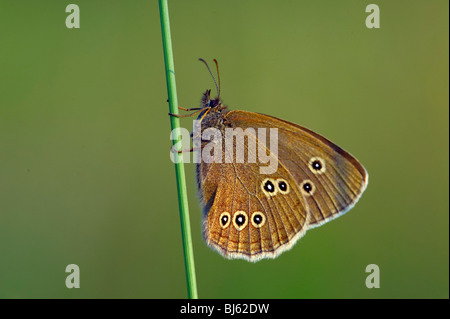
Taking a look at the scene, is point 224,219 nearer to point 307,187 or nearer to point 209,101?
point 307,187

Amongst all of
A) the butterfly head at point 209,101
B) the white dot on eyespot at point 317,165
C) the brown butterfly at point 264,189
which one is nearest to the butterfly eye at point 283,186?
the brown butterfly at point 264,189

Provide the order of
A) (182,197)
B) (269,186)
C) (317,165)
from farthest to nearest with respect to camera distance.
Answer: (269,186) < (317,165) < (182,197)

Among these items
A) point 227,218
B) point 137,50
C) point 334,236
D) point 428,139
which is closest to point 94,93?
point 137,50

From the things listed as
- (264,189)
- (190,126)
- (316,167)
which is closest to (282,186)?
(264,189)

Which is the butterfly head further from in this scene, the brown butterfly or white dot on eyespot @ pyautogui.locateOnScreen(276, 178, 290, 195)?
white dot on eyespot @ pyautogui.locateOnScreen(276, 178, 290, 195)

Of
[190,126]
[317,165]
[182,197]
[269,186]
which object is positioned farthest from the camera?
[190,126]
